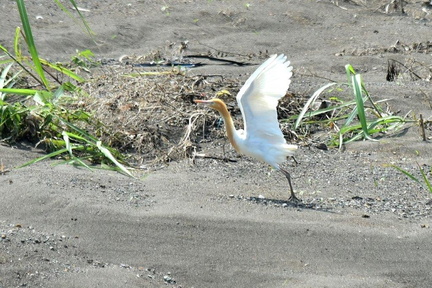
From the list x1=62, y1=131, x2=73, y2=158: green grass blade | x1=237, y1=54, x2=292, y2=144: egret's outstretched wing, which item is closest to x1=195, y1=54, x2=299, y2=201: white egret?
x1=237, y1=54, x2=292, y2=144: egret's outstretched wing

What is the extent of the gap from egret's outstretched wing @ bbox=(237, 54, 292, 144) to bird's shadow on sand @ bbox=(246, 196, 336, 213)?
601mm

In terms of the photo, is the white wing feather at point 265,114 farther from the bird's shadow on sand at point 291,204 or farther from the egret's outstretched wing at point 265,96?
the bird's shadow on sand at point 291,204

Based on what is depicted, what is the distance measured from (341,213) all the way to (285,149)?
0.86 m

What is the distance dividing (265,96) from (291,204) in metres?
0.87

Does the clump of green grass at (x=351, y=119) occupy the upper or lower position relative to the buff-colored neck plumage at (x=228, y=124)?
lower

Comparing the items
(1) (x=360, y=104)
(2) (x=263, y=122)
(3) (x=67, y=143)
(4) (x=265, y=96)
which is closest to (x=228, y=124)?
(2) (x=263, y=122)

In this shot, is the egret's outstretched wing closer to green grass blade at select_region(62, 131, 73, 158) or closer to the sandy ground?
the sandy ground

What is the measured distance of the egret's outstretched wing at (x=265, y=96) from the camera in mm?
5508

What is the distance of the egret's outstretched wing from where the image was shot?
217 inches

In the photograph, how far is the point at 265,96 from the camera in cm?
566

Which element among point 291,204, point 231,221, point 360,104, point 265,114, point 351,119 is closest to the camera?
point 231,221

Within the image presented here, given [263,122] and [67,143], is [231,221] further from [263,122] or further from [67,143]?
[67,143]

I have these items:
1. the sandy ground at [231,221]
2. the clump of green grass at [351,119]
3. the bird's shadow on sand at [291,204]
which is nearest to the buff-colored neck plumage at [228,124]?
the sandy ground at [231,221]

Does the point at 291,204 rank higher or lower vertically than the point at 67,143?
lower
